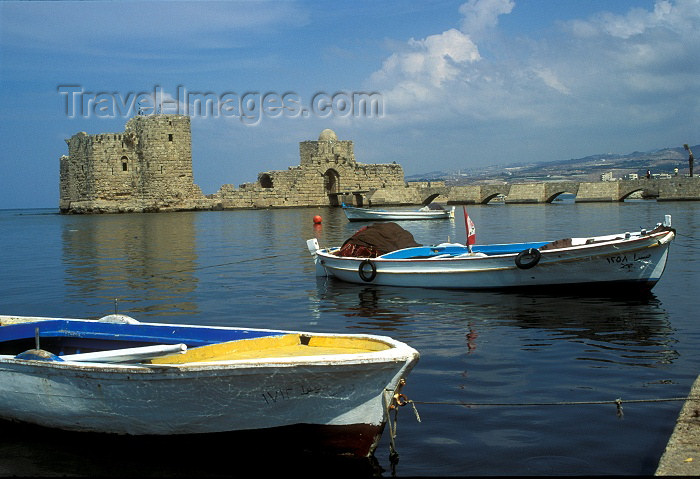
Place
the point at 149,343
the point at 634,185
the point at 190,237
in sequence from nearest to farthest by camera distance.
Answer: the point at 149,343, the point at 190,237, the point at 634,185

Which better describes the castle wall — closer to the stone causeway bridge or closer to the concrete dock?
the stone causeway bridge

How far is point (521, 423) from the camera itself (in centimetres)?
477

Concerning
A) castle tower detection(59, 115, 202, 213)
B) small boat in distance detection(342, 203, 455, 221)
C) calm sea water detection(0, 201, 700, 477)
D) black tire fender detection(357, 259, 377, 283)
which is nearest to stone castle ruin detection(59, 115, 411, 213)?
castle tower detection(59, 115, 202, 213)

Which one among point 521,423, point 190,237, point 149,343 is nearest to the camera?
point 521,423

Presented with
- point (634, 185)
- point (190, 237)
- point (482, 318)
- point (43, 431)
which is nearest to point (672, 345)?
point (482, 318)

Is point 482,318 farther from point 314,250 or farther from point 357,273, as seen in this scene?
point 314,250

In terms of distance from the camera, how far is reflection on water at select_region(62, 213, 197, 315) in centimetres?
1074

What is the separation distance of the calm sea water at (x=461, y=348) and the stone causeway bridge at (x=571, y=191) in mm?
28677

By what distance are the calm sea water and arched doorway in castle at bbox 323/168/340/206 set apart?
109 feet

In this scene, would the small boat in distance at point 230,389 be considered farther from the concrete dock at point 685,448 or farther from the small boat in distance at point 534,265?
the small boat in distance at point 534,265

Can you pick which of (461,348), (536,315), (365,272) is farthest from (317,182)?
(461,348)

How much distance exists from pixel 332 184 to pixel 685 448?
48.9 m

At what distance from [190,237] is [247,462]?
1920 cm

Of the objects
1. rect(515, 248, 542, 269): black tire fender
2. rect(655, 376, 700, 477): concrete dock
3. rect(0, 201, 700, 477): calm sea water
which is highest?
rect(515, 248, 542, 269): black tire fender
